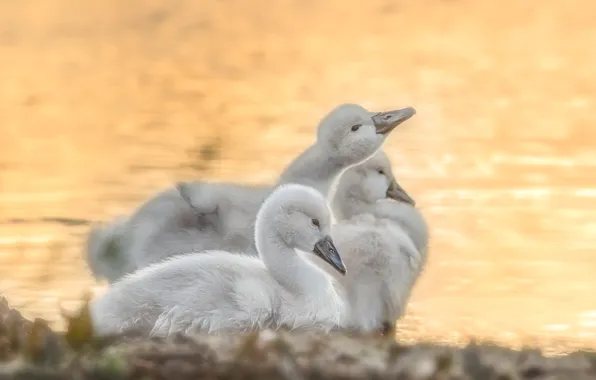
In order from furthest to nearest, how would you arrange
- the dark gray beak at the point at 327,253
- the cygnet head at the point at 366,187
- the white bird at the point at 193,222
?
the cygnet head at the point at 366,187 → the white bird at the point at 193,222 → the dark gray beak at the point at 327,253

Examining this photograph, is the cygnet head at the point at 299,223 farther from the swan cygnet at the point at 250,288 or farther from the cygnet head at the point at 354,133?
the cygnet head at the point at 354,133

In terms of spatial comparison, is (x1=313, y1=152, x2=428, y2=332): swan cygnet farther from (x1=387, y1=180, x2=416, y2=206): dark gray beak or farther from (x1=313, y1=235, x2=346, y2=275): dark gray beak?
(x1=313, y1=235, x2=346, y2=275): dark gray beak

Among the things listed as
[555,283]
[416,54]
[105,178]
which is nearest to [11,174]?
[105,178]

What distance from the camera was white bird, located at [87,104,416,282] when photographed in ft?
22.4

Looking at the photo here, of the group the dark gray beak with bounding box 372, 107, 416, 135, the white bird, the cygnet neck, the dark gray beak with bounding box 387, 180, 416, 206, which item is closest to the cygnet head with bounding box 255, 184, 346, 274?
the white bird

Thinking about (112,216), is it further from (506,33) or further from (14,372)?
(506,33)

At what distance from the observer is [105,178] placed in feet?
30.6

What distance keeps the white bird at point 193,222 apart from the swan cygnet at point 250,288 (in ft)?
2.31

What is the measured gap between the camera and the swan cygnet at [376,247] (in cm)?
689

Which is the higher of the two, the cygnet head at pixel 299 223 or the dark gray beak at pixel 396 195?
the dark gray beak at pixel 396 195

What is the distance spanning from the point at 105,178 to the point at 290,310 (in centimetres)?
382

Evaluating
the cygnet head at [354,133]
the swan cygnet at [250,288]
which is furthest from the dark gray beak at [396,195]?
the swan cygnet at [250,288]

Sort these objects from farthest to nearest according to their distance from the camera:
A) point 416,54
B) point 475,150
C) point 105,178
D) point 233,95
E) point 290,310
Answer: point 416,54, point 233,95, point 475,150, point 105,178, point 290,310

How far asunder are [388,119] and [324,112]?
3.56 meters
